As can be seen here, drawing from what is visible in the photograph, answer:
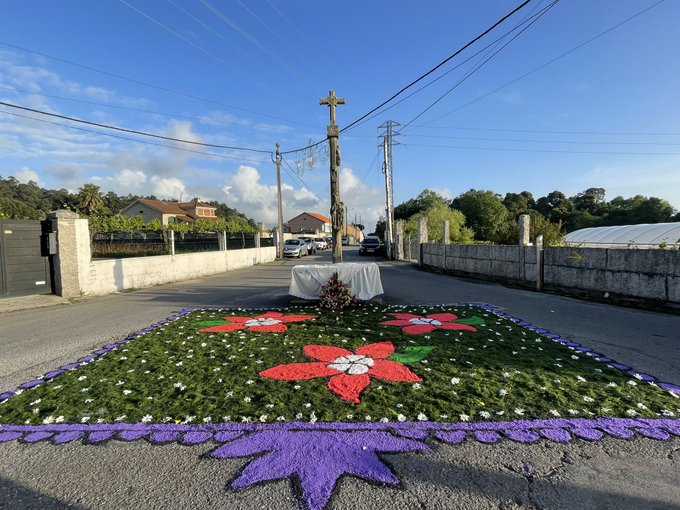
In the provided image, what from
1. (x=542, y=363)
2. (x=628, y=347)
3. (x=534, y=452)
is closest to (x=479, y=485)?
(x=534, y=452)

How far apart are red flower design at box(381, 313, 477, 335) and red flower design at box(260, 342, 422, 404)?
4.34ft

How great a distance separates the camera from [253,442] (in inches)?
118

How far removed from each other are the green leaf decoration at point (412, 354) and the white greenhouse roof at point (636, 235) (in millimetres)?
18261

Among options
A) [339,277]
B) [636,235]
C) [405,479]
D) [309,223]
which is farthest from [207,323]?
[309,223]

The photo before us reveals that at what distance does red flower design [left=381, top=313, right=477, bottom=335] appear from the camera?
21.9ft

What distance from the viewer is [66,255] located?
10898 millimetres

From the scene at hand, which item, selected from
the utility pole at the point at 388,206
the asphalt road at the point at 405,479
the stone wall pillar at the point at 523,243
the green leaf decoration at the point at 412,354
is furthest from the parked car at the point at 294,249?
the asphalt road at the point at 405,479

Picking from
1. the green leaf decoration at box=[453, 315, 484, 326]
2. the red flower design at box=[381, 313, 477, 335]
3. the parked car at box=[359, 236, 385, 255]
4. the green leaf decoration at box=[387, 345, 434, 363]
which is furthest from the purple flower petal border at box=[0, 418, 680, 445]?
the parked car at box=[359, 236, 385, 255]

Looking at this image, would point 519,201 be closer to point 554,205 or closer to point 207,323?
point 554,205

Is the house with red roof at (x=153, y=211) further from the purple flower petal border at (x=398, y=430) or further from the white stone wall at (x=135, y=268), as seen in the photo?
the purple flower petal border at (x=398, y=430)

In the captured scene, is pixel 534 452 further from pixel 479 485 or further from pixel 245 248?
pixel 245 248

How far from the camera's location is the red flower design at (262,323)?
689cm

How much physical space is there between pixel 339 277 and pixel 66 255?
7943mm

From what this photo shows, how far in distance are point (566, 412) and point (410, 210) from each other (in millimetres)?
75698
